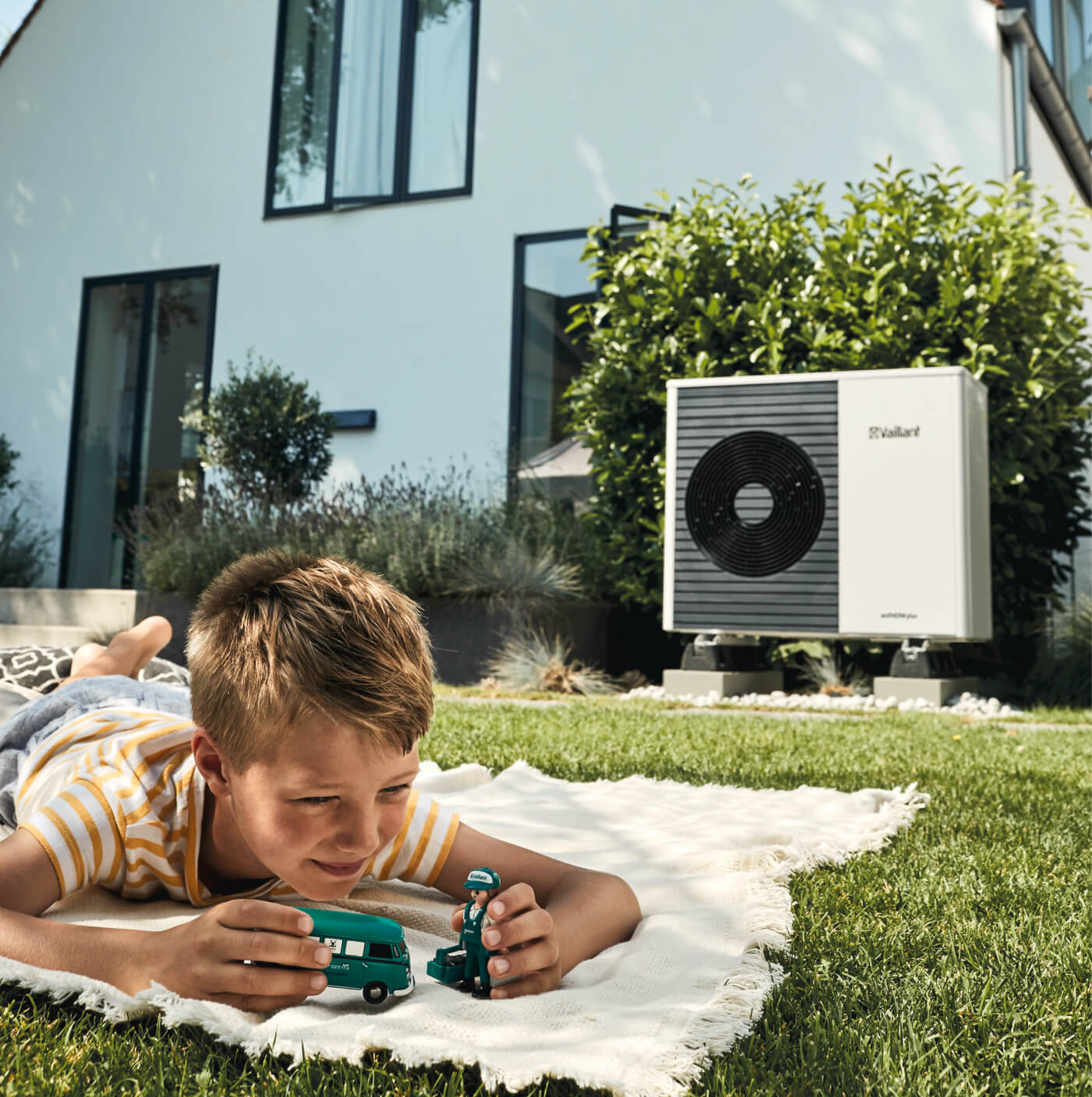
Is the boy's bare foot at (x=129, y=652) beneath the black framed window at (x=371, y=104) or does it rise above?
beneath

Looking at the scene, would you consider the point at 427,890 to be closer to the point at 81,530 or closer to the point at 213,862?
the point at 213,862

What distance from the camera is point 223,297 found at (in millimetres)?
10547

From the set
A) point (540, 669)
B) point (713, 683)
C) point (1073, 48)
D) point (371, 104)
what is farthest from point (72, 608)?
point (1073, 48)

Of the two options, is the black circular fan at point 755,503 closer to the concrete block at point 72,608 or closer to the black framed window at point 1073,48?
the concrete block at point 72,608

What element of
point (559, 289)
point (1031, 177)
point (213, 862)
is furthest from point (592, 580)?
point (213, 862)

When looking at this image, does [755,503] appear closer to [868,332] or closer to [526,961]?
[868,332]

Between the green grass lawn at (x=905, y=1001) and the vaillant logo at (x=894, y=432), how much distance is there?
2.67m

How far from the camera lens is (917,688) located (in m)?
5.55

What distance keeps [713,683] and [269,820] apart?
469 cm

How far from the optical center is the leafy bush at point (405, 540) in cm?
677

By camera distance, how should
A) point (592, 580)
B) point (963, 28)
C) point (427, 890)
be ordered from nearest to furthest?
1. point (427, 890)
2. point (592, 580)
3. point (963, 28)

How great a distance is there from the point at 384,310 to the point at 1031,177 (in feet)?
17.4

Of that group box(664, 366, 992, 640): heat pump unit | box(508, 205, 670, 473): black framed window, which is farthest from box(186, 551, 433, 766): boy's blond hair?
box(508, 205, 670, 473): black framed window

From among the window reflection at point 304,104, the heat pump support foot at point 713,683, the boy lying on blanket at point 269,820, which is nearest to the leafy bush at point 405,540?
the heat pump support foot at point 713,683
